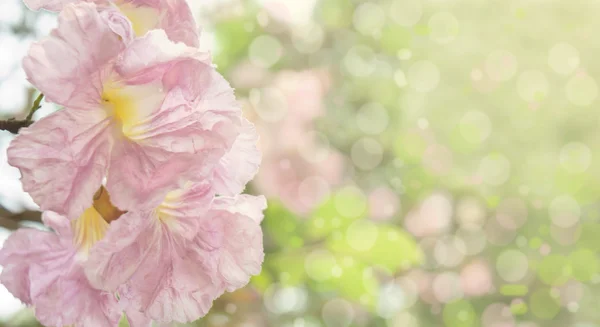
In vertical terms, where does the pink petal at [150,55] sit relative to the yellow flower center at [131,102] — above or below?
above

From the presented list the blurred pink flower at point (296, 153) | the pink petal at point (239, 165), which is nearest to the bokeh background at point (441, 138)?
the blurred pink flower at point (296, 153)

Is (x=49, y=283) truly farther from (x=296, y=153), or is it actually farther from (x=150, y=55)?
(x=296, y=153)

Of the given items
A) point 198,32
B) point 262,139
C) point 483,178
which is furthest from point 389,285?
point 198,32

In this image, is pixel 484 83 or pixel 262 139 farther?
pixel 484 83

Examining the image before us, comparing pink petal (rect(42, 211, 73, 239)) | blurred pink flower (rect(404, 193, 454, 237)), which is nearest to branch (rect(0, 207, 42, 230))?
pink petal (rect(42, 211, 73, 239))

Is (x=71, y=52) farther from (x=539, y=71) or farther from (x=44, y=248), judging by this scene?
(x=539, y=71)

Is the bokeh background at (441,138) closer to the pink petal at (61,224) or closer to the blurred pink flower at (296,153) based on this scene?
the blurred pink flower at (296,153)

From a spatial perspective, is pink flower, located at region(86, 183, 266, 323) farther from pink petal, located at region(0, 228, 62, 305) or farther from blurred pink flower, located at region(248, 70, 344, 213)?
blurred pink flower, located at region(248, 70, 344, 213)
